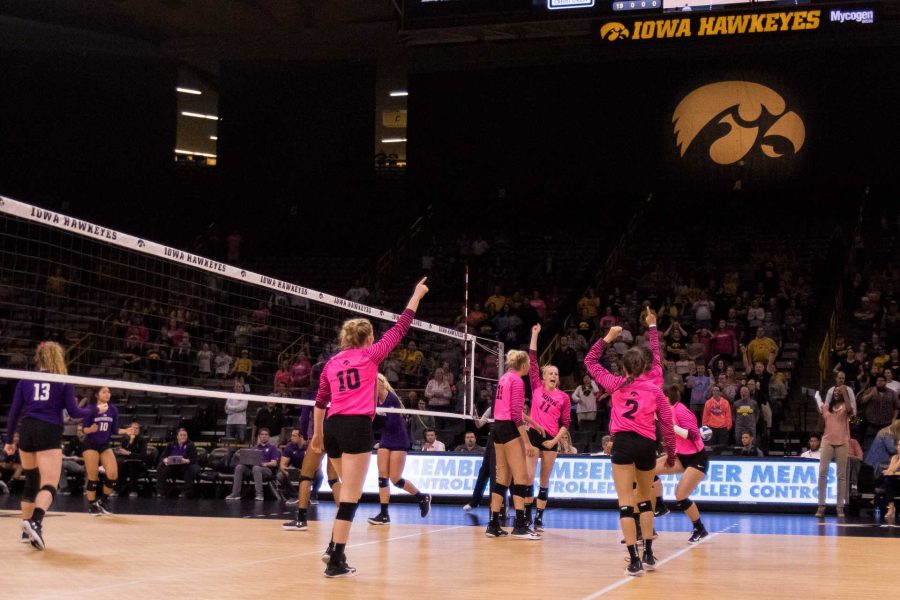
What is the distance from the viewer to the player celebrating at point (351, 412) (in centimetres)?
758

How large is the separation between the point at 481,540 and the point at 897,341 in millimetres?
12523

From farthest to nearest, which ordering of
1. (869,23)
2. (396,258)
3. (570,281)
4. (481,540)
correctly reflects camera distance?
(396,258), (570,281), (869,23), (481,540)

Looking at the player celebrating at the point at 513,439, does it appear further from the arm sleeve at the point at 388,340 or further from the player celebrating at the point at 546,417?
Result: the arm sleeve at the point at 388,340

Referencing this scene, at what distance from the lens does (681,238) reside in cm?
2739

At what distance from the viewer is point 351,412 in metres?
7.73

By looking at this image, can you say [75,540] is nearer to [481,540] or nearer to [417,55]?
[481,540]

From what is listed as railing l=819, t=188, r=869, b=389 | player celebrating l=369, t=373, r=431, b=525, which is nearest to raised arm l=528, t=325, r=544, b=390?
player celebrating l=369, t=373, r=431, b=525

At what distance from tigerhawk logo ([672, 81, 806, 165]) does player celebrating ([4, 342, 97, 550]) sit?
21650 millimetres

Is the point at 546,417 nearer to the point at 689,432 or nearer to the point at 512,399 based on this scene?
the point at 512,399

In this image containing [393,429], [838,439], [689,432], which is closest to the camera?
[689,432]

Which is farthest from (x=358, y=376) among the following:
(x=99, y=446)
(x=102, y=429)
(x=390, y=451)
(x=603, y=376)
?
(x=99, y=446)

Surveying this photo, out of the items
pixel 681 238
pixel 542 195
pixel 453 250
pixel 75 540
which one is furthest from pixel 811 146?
pixel 75 540

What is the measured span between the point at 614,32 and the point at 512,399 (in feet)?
32.3

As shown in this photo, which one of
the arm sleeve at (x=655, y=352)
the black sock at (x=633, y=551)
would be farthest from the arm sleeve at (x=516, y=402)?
the black sock at (x=633, y=551)
